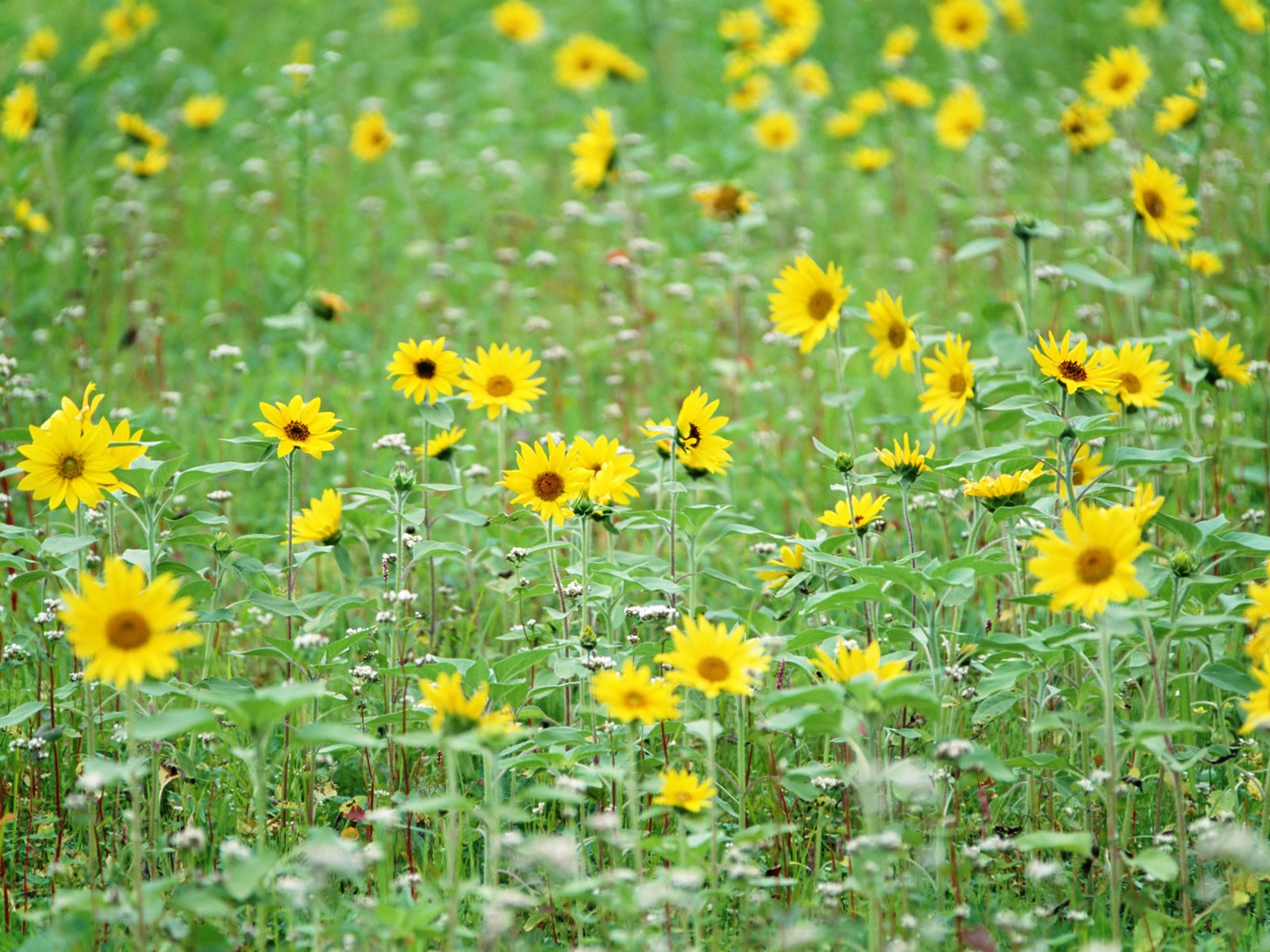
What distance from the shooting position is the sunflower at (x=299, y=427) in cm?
261

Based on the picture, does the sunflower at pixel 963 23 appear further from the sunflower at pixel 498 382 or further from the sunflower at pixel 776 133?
the sunflower at pixel 498 382

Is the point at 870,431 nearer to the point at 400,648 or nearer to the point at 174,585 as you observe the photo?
the point at 400,648

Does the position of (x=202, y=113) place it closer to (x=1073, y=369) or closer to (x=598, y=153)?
(x=598, y=153)

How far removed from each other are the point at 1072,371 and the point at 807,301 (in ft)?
2.75

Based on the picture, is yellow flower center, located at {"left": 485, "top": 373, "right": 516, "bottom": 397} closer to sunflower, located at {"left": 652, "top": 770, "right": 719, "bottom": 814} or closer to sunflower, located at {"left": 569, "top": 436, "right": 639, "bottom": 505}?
sunflower, located at {"left": 569, "top": 436, "right": 639, "bottom": 505}

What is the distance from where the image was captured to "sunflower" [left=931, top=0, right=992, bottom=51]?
7039 millimetres

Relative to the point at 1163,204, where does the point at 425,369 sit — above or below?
below

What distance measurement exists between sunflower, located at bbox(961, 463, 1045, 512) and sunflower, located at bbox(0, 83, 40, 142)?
396cm

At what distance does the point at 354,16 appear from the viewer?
8.84m

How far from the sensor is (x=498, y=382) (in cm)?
302

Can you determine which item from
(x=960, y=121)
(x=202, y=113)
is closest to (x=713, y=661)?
(x=960, y=121)

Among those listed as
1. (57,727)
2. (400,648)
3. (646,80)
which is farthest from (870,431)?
(646,80)

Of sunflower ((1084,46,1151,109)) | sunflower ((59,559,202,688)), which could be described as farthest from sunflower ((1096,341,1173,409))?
sunflower ((1084,46,1151,109))

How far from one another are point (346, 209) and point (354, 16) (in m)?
3.00
